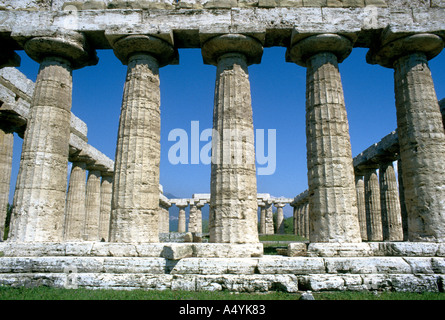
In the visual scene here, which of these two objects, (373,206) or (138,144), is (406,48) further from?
(373,206)

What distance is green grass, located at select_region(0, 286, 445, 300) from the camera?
8.06 metres

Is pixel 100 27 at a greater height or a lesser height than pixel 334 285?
greater

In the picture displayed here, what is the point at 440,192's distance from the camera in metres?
11.4

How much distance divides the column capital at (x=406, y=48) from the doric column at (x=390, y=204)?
12.8m

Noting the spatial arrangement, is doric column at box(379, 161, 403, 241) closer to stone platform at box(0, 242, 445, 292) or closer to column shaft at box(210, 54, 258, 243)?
stone platform at box(0, 242, 445, 292)

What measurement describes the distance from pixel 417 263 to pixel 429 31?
28.3 feet

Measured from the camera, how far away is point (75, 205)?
2405 centimetres

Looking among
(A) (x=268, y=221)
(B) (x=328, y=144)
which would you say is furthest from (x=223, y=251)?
(A) (x=268, y=221)

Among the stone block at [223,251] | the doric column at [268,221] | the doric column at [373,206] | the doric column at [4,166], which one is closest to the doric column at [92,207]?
the doric column at [4,166]

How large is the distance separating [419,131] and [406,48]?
11.3 feet

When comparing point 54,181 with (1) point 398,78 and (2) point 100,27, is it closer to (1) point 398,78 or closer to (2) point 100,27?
(2) point 100,27

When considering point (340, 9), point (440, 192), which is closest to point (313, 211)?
point (440, 192)

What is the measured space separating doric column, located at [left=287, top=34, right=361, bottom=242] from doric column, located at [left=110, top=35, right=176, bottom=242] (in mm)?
5651

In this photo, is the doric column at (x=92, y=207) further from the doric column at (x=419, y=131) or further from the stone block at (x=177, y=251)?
the doric column at (x=419, y=131)
